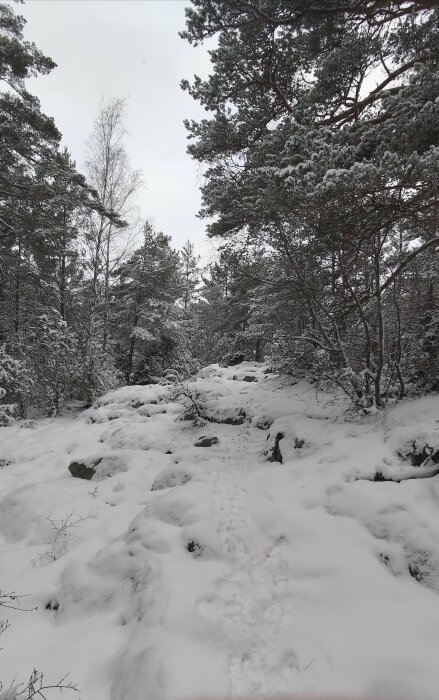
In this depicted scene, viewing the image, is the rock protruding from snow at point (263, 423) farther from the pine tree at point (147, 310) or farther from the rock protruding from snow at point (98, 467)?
the pine tree at point (147, 310)

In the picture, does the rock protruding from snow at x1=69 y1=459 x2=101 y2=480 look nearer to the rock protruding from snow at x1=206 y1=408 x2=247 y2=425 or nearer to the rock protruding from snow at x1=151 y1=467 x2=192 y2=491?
the rock protruding from snow at x1=151 y1=467 x2=192 y2=491

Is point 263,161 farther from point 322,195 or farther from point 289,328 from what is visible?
point 289,328

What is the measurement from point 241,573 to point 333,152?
16.8 ft

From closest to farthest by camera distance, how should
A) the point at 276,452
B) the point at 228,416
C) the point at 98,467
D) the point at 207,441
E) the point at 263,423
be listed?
the point at 276,452 < the point at 98,467 < the point at 207,441 < the point at 263,423 < the point at 228,416

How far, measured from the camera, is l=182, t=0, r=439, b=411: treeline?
13.9ft

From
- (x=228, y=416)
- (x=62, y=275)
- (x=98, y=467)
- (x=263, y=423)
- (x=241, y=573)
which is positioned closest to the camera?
(x=241, y=573)

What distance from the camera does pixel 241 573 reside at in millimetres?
3350

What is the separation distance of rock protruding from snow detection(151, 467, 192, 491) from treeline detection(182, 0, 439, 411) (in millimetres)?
3181

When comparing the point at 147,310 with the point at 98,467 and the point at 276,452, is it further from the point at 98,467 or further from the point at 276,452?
the point at 276,452

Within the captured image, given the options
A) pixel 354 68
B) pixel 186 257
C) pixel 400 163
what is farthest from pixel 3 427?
pixel 186 257

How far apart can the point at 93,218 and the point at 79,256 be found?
69.3 inches

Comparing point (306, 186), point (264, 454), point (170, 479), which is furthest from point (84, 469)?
point (306, 186)

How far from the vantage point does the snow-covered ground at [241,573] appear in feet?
7.68

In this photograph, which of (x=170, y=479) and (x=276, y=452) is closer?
(x=170, y=479)
